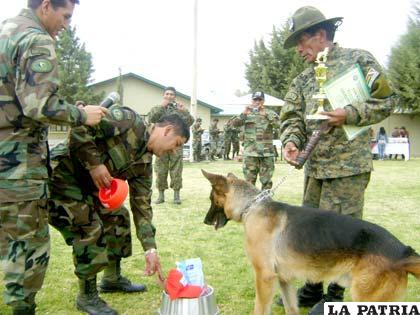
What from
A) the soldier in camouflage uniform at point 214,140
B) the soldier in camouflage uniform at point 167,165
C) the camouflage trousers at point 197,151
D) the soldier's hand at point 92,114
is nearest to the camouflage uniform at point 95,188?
the soldier's hand at point 92,114

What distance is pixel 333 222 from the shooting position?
335 cm

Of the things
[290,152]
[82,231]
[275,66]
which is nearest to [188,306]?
[82,231]

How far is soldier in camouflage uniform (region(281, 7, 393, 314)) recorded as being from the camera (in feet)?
11.7

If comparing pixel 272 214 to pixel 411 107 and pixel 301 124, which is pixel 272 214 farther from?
pixel 411 107

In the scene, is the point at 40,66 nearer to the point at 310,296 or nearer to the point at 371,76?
the point at 371,76

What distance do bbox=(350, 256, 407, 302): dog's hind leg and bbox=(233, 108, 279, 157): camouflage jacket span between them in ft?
22.3

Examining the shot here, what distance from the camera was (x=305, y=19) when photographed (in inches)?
145

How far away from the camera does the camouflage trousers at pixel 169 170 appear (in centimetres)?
957

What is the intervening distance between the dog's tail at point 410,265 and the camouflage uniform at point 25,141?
236 centimetres

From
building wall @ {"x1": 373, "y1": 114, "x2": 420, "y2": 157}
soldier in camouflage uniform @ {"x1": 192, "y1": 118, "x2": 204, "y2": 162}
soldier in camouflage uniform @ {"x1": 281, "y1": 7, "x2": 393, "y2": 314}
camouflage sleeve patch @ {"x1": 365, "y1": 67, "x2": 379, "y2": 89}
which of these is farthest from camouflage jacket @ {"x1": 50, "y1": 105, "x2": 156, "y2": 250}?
building wall @ {"x1": 373, "y1": 114, "x2": 420, "y2": 157}

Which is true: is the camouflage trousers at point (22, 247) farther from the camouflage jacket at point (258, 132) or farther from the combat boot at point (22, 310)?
the camouflage jacket at point (258, 132)

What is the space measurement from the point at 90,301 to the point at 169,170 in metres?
5.92

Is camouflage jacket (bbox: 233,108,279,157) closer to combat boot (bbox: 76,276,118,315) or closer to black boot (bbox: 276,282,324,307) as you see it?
black boot (bbox: 276,282,324,307)

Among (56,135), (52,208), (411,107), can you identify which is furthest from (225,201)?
(411,107)
